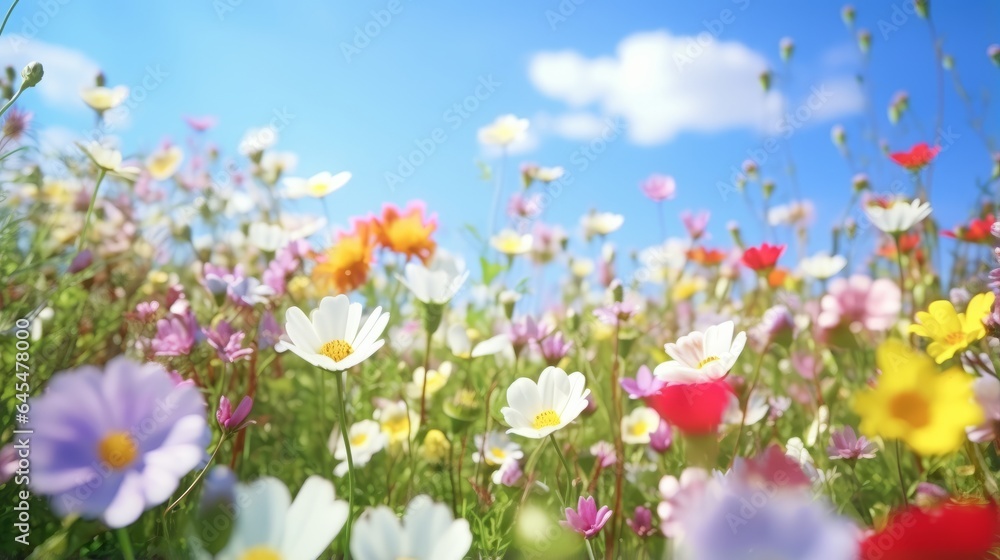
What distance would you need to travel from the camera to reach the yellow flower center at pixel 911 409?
440mm

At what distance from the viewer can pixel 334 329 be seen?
0.54m

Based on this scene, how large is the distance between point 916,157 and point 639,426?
2.13 feet

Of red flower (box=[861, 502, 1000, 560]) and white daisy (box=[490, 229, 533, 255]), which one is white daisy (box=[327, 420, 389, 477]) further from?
red flower (box=[861, 502, 1000, 560])

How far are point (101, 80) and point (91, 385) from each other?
1323 mm

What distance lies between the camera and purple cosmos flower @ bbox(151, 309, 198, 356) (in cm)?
71

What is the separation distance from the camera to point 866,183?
1644 millimetres

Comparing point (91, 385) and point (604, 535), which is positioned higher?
point (91, 385)

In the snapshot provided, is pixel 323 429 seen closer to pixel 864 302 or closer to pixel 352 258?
pixel 352 258

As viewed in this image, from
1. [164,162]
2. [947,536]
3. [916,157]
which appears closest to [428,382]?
[947,536]

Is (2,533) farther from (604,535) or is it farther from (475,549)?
(604,535)

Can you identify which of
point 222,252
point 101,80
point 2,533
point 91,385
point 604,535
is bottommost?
point 604,535

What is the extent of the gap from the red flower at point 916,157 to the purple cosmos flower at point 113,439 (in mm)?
1130

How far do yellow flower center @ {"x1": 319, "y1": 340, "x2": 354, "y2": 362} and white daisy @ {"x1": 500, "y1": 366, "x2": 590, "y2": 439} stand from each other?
0.41ft

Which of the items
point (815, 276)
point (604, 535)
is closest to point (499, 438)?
point (604, 535)
